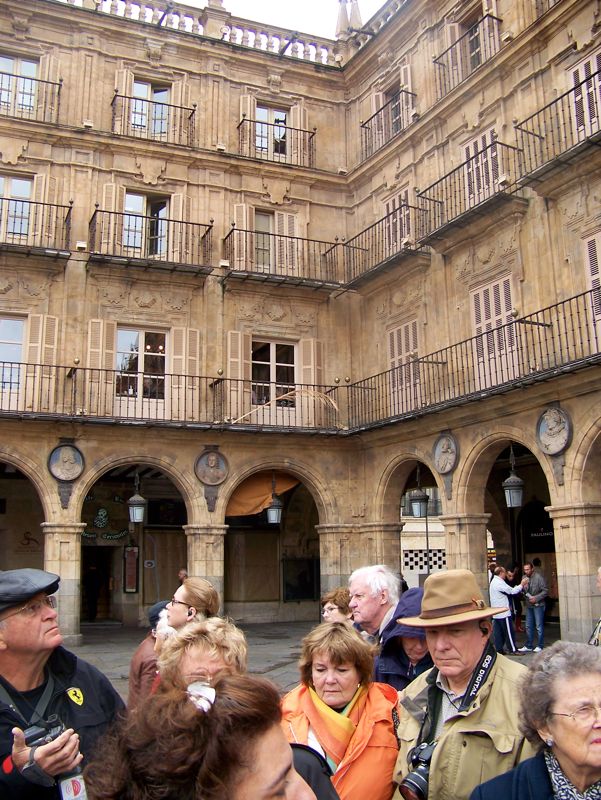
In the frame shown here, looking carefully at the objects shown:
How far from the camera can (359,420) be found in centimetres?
1817

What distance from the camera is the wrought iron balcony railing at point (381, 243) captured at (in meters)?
17.2

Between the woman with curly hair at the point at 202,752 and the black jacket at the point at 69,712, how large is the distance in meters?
0.95

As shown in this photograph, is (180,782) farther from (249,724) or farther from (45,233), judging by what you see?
(45,233)

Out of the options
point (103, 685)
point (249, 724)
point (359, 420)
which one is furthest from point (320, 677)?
point (359, 420)

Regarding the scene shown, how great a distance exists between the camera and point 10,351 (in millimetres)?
16500

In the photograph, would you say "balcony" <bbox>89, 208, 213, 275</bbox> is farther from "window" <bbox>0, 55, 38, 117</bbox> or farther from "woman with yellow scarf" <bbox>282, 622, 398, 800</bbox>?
"woman with yellow scarf" <bbox>282, 622, 398, 800</bbox>

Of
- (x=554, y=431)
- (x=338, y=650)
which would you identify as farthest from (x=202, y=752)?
(x=554, y=431)

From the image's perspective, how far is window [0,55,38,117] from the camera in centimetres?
1717

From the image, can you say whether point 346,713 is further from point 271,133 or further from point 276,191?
point 271,133

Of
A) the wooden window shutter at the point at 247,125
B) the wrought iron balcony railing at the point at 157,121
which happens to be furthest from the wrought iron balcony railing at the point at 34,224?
the wooden window shutter at the point at 247,125

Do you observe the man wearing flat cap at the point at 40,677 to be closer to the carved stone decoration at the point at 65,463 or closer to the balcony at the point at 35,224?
the carved stone decoration at the point at 65,463

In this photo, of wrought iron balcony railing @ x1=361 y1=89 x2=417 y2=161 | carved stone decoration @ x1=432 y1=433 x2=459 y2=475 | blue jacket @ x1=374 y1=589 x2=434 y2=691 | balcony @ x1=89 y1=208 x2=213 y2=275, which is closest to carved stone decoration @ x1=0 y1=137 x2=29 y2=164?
balcony @ x1=89 y1=208 x2=213 y2=275

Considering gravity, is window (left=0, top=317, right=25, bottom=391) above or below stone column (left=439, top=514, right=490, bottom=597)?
above

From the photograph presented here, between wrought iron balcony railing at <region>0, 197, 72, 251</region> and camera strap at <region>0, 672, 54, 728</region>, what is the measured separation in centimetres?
1480
